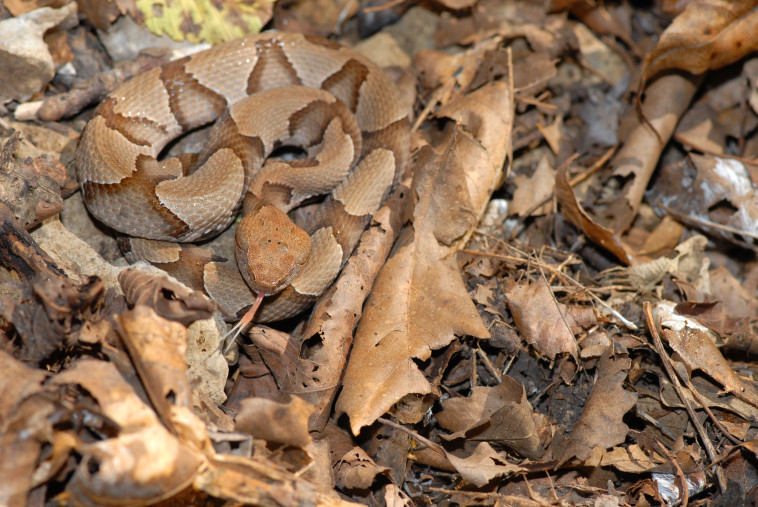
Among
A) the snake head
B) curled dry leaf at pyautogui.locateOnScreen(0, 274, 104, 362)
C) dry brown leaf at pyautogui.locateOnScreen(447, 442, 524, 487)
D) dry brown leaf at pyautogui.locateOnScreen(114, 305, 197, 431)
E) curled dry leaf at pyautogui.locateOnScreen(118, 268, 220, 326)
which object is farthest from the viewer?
the snake head

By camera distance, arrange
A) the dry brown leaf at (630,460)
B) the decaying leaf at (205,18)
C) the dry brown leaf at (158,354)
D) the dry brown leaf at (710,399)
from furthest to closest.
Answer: the decaying leaf at (205,18)
the dry brown leaf at (710,399)
the dry brown leaf at (630,460)
the dry brown leaf at (158,354)

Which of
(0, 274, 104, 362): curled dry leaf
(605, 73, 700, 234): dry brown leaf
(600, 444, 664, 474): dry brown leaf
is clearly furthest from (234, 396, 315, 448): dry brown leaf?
(605, 73, 700, 234): dry brown leaf

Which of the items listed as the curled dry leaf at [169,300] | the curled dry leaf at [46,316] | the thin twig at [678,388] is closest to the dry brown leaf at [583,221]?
the thin twig at [678,388]

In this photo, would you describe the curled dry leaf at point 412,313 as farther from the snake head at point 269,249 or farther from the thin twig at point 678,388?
the thin twig at point 678,388

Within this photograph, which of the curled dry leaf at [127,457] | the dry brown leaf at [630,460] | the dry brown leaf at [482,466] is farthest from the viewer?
the dry brown leaf at [630,460]

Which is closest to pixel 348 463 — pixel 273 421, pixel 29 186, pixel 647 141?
pixel 273 421

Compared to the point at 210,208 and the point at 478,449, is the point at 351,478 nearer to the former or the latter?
the point at 478,449

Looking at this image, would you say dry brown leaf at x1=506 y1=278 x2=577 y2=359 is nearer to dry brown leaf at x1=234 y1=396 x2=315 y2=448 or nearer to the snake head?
the snake head
